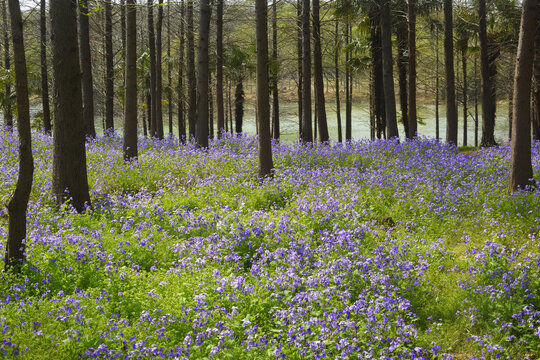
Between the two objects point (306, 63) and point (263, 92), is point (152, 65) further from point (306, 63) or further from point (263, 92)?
point (263, 92)

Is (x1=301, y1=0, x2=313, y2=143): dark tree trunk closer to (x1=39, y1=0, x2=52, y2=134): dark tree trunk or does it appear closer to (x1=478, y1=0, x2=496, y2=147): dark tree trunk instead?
(x1=478, y1=0, x2=496, y2=147): dark tree trunk

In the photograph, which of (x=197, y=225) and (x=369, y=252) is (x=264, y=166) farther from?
(x=369, y=252)

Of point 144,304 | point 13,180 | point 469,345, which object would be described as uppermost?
point 13,180

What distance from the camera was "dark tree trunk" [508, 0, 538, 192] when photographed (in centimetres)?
923

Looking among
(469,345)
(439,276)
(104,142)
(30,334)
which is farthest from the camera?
(104,142)

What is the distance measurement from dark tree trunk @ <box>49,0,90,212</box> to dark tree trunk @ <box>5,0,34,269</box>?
7.90ft

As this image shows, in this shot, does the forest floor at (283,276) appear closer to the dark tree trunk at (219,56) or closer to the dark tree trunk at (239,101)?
the dark tree trunk at (219,56)

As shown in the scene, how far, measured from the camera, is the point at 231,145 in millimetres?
15234

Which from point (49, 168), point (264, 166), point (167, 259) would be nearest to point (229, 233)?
point (167, 259)

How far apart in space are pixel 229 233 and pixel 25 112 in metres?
3.11

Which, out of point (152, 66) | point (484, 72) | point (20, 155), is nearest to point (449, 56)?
point (484, 72)

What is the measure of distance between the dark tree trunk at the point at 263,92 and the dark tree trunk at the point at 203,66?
4.68 m

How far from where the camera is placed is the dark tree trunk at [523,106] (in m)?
9.23

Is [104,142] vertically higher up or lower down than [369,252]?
higher up
